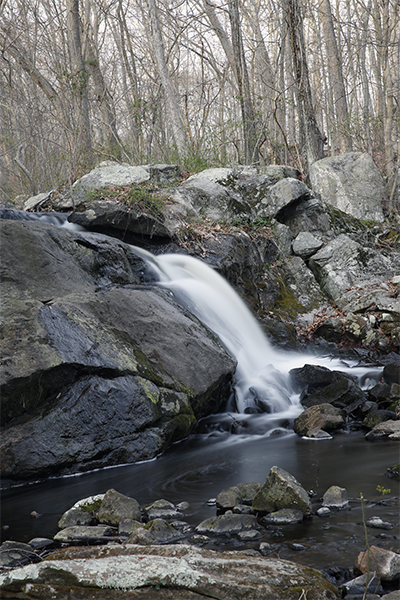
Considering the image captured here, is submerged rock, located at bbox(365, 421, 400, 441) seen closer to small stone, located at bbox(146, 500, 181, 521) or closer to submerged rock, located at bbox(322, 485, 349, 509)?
submerged rock, located at bbox(322, 485, 349, 509)

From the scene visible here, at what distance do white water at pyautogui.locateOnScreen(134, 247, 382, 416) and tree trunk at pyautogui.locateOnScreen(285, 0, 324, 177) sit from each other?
6.17m

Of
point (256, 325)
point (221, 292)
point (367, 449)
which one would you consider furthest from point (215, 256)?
point (367, 449)

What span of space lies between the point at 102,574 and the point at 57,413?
2215mm

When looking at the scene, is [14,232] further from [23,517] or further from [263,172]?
[263,172]

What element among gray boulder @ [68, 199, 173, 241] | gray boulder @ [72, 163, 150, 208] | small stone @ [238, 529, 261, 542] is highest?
gray boulder @ [72, 163, 150, 208]

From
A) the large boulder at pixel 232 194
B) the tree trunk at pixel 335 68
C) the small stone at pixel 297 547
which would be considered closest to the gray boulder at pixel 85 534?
the small stone at pixel 297 547

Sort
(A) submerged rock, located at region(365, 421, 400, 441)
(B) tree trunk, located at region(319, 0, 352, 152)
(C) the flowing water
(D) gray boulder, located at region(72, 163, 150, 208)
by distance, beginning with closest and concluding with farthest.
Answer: (C) the flowing water → (A) submerged rock, located at region(365, 421, 400, 441) → (D) gray boulder, located at region(72, 163, 150, 208) → (B) tree trunk, located at region(319, 0, 352, 152)

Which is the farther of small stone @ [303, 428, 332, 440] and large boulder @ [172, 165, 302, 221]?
large boulder @ [172, 165, 302, 221]

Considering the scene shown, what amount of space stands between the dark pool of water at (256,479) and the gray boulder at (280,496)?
12cm

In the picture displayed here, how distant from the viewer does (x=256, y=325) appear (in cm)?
788

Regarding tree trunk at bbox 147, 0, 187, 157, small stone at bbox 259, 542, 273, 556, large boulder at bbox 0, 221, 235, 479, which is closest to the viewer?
small stone at bbox 259, 542, 273, 556

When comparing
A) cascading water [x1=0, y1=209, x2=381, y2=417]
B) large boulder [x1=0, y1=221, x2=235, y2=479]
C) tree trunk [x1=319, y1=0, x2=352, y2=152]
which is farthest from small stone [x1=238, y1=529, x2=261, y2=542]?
tree trunk [x1=319, y1=0, x2=352, y2=152]

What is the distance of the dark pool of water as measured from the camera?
2.65m

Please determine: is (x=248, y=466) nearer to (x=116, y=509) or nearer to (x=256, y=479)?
(x=256, y=479)
